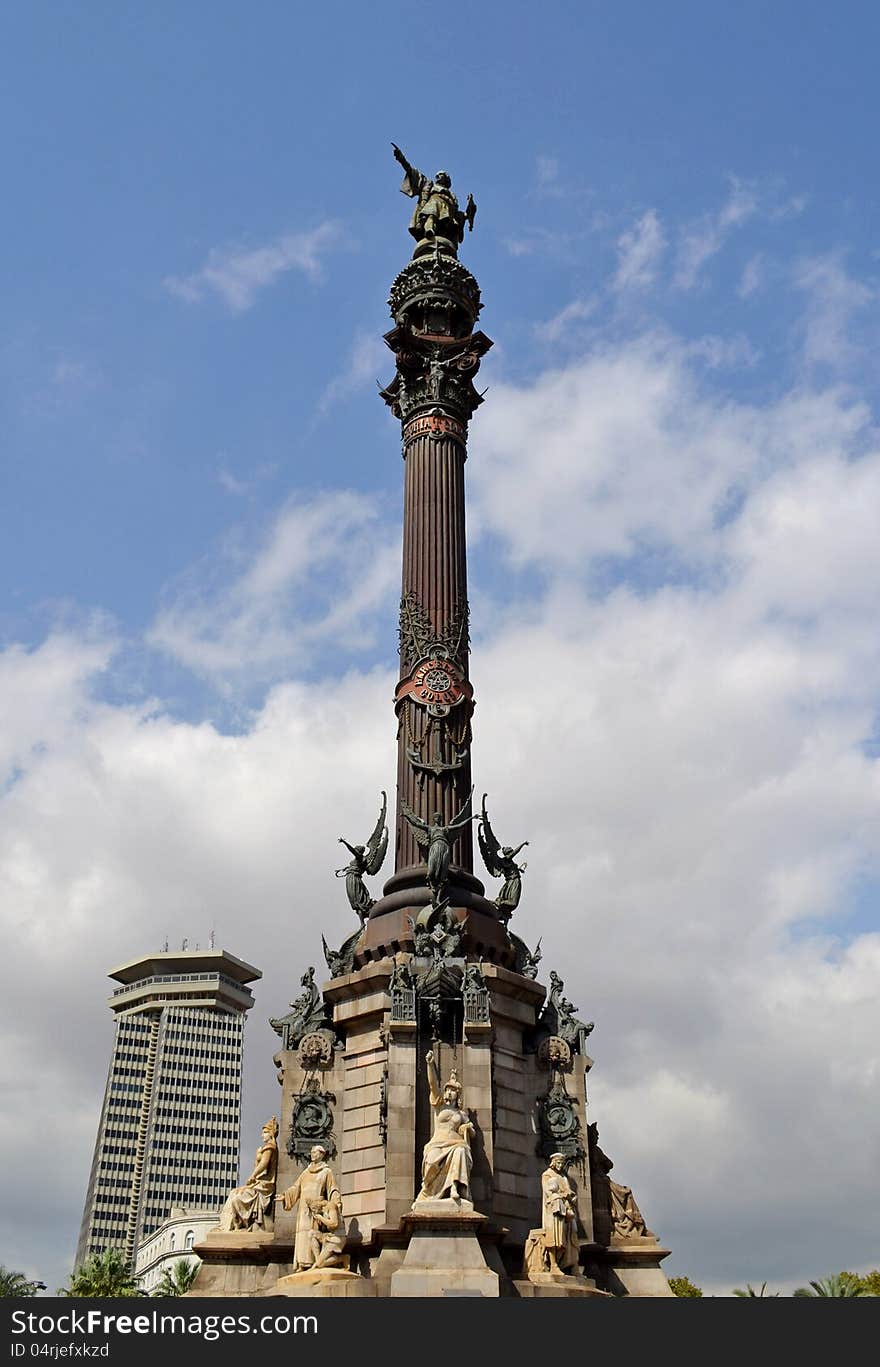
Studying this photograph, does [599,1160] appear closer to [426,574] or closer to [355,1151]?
[355,1151]

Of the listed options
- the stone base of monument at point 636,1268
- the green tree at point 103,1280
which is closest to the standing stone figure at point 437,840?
the stone base of monument at point 636,1268

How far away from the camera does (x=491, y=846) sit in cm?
3600

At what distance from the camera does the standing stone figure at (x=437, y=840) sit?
32781mm

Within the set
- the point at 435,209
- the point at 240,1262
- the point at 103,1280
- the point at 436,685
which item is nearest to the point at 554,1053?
the point at 240,1262

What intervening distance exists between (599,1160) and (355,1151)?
6.90 metres

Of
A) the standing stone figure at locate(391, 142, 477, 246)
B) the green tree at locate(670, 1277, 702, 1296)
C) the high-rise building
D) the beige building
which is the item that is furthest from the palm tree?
the high-rise building

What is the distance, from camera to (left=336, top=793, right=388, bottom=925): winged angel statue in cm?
3509

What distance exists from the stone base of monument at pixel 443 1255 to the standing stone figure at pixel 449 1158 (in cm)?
28

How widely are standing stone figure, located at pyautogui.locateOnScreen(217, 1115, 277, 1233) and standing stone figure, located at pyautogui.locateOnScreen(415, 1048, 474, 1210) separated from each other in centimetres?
497

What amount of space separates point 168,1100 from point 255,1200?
15114 cm

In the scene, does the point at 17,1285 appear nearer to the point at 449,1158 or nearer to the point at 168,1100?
the point at 449,1158

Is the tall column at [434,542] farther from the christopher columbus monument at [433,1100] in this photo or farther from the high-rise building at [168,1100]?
the high-rise building at [168,1100]

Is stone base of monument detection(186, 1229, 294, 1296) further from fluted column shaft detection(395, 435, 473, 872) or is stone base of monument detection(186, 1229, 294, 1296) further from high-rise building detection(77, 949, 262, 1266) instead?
high-rise building detection(77, 949, 262, 1266)
